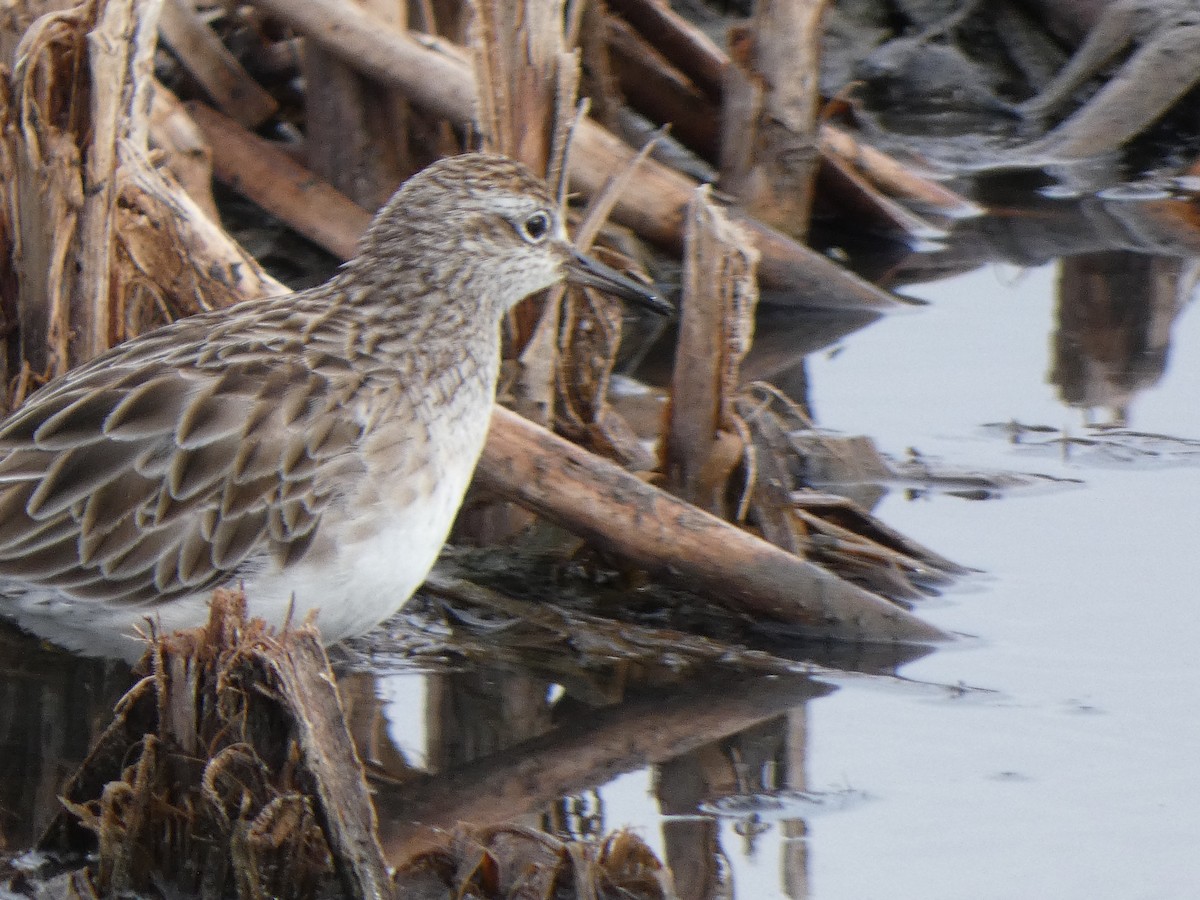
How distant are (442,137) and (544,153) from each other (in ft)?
6.84

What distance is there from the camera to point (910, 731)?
206 inches

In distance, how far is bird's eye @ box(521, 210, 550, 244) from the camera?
18.7 feet

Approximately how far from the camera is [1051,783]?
493 centimetres

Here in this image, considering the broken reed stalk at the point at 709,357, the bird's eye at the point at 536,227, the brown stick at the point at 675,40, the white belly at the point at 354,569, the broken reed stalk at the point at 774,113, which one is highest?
the brown stick at the point at 675,40

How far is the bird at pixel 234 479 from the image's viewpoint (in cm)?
504

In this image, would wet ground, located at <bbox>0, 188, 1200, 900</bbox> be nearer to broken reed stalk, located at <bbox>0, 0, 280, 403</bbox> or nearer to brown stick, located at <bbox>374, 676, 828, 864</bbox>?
brown stick, located at <bbox>374, 676, 828, 864</bbox>

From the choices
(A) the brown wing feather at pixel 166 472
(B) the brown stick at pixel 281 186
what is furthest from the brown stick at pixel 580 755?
(B) the brown stick at pixel 281 186

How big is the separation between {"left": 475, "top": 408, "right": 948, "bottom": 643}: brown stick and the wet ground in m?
0.16

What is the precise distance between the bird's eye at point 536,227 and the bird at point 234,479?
55 cm

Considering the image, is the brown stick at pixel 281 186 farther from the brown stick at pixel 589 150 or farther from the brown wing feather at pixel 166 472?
the brown wing feather at pixel 166 472

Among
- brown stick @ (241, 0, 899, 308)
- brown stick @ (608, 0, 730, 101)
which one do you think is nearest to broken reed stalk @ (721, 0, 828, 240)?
brown stick @ (608, 0, 730, 101)

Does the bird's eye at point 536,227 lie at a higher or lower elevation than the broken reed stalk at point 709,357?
higher

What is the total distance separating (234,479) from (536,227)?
4.08 feet

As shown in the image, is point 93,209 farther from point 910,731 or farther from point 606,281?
point 910,731
